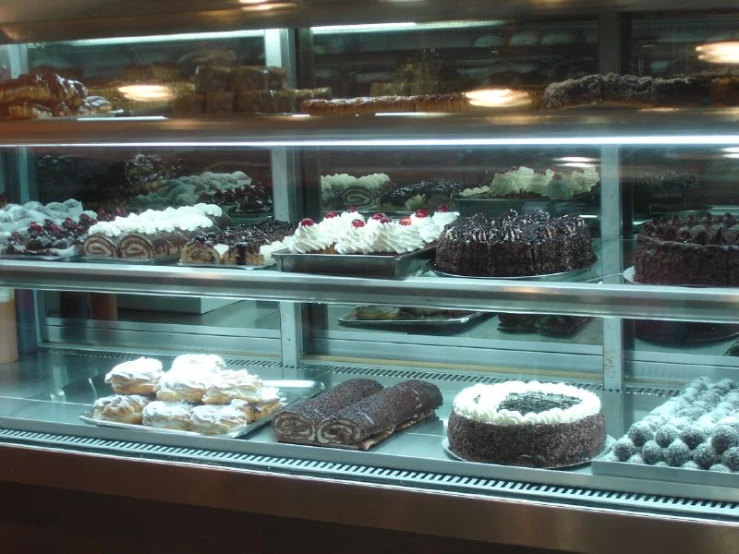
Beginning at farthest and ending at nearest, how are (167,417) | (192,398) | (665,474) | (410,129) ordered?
1. (192,398)
2. (167,417)
3. (410,129)
4. (665,474)

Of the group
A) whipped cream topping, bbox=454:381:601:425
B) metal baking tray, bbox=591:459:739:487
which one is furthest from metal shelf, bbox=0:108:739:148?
metal baking tray, bbox=591:459:739:487

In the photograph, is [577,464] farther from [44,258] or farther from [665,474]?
[44,258]

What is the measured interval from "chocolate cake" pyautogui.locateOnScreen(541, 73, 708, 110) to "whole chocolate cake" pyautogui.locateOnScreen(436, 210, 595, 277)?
45cm

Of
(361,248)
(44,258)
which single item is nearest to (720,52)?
(361,248)

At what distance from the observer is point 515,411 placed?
9.23 feet

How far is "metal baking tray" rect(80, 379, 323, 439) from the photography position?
10.3 feet

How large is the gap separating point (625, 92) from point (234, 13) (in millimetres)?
1134

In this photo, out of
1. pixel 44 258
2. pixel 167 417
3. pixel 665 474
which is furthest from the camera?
pixel 44 258

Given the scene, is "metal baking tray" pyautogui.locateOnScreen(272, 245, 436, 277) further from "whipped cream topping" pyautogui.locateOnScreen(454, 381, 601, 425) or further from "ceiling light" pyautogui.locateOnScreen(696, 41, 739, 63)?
"ceiling light" pyautogui.locateOnScreen(696, 41, 739, 63)

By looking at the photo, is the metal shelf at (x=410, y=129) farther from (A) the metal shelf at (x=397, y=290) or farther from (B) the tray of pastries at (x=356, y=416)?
(B) the tray of pastries at (x=356, y=416)

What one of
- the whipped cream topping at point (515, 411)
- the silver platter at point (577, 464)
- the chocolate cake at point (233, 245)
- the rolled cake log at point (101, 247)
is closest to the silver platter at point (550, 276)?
the whipped cream topping at point (515, 411)

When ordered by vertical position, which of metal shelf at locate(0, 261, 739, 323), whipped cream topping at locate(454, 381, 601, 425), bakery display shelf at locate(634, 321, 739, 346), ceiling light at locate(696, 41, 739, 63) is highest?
ceiling light at locate(696, 41, 739, 63)

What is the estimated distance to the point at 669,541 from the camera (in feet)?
7.95

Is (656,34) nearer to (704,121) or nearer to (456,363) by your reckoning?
(704,121)
